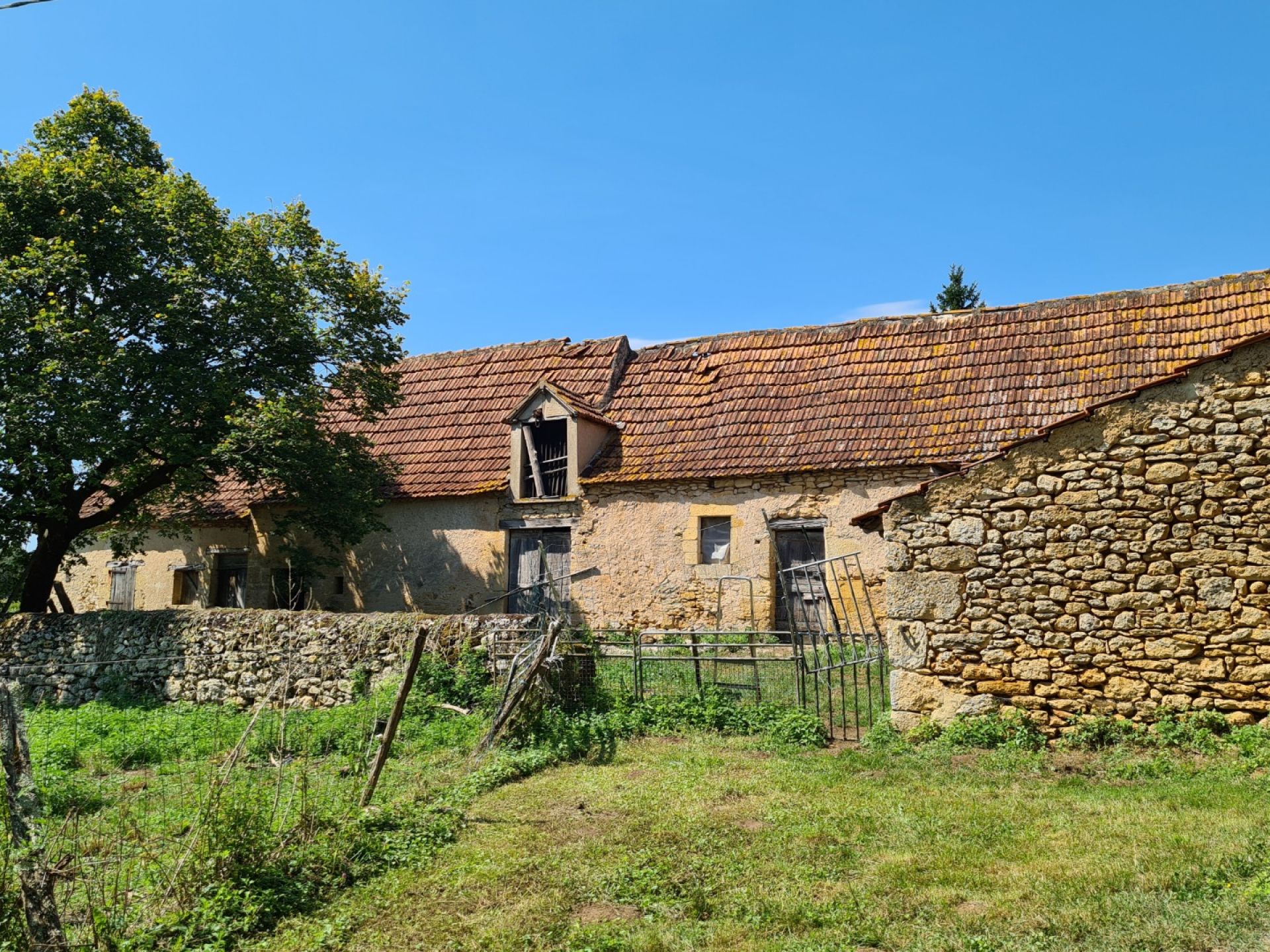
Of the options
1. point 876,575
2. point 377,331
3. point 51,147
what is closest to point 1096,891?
point 876,575

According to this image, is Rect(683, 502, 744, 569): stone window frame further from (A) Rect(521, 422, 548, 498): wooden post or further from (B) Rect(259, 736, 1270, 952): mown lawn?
(B) Rect(259, 736, 1270, 952): mown lawn

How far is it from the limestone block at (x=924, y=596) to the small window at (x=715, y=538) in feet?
22.0

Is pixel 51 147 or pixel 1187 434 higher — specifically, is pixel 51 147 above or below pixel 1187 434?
above

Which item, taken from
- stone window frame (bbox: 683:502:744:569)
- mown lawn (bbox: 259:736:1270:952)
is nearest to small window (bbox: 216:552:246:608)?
stone window frame (bbox: 683:502:744:569)

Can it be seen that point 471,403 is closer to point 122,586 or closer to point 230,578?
point 230,578

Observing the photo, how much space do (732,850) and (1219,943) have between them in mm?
2827

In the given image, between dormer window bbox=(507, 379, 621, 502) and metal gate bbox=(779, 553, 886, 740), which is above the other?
dormer window bbox=(507, 379, 621, 502)

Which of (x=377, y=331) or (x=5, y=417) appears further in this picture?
(x=377, y=331)

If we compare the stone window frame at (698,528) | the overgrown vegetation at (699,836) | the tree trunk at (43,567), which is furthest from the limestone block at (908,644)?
the tree trunk at (43,567)

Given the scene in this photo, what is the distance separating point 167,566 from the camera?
21.2 meters

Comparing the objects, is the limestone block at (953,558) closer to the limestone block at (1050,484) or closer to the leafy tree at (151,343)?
the limestone block at (1050,484)

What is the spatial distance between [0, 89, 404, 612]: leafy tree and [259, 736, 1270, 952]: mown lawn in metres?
10.3

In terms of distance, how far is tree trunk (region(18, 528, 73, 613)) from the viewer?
1694 centimetres

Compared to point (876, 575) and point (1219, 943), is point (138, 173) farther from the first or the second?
point (1219, 943)
